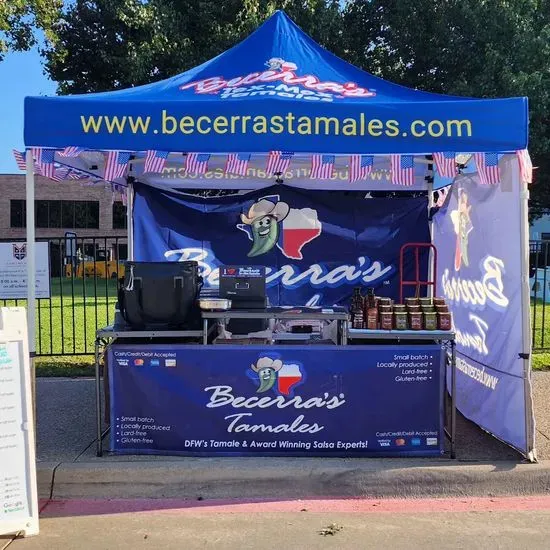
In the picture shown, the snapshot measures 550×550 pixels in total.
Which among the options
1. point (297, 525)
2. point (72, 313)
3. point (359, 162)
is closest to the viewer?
point (297, 525)

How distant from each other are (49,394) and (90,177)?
2486mm

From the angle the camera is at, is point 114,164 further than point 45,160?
Yes

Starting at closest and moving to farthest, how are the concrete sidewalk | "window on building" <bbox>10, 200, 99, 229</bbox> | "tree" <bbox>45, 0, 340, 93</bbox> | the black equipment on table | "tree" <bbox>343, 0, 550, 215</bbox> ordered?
the concrete sidewalk
the black equipment on table
"tree" <bbox>45, 0, 340, 93</bbox>
"tree" <bbox>343, 0, 550, 215</bbox>
"window on building" <bbox>10, 200, 99, 229</bbox>

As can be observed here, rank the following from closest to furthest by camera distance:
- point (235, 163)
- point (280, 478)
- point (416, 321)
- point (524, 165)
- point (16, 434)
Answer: point (16, 434) < point (280, 478) < point (524, 165) < point (416, 321) < point (235, 163)

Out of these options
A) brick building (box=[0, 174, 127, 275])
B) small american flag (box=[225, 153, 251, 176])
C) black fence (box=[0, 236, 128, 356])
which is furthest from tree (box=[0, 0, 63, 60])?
brick building (box=[0, 174, 127, 275])

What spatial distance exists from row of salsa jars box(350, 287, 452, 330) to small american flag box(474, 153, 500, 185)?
105 centimetres

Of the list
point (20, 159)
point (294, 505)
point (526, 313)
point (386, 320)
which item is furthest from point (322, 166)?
point (294, 505)

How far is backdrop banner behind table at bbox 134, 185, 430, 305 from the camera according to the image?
275 inches

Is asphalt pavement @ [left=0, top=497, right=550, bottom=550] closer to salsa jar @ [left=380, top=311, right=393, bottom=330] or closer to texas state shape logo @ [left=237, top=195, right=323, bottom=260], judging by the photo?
salsa jar @ [left=380, top=311, right=393, bottom=330]

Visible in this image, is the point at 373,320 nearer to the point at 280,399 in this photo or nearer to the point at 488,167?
the point at 280,399

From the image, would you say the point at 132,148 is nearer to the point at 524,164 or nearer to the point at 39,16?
the point at 524,164

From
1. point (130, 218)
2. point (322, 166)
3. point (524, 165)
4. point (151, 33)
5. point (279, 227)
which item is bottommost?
point (279, 227)

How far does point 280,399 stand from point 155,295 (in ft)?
4.16

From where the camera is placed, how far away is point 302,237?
701cm
